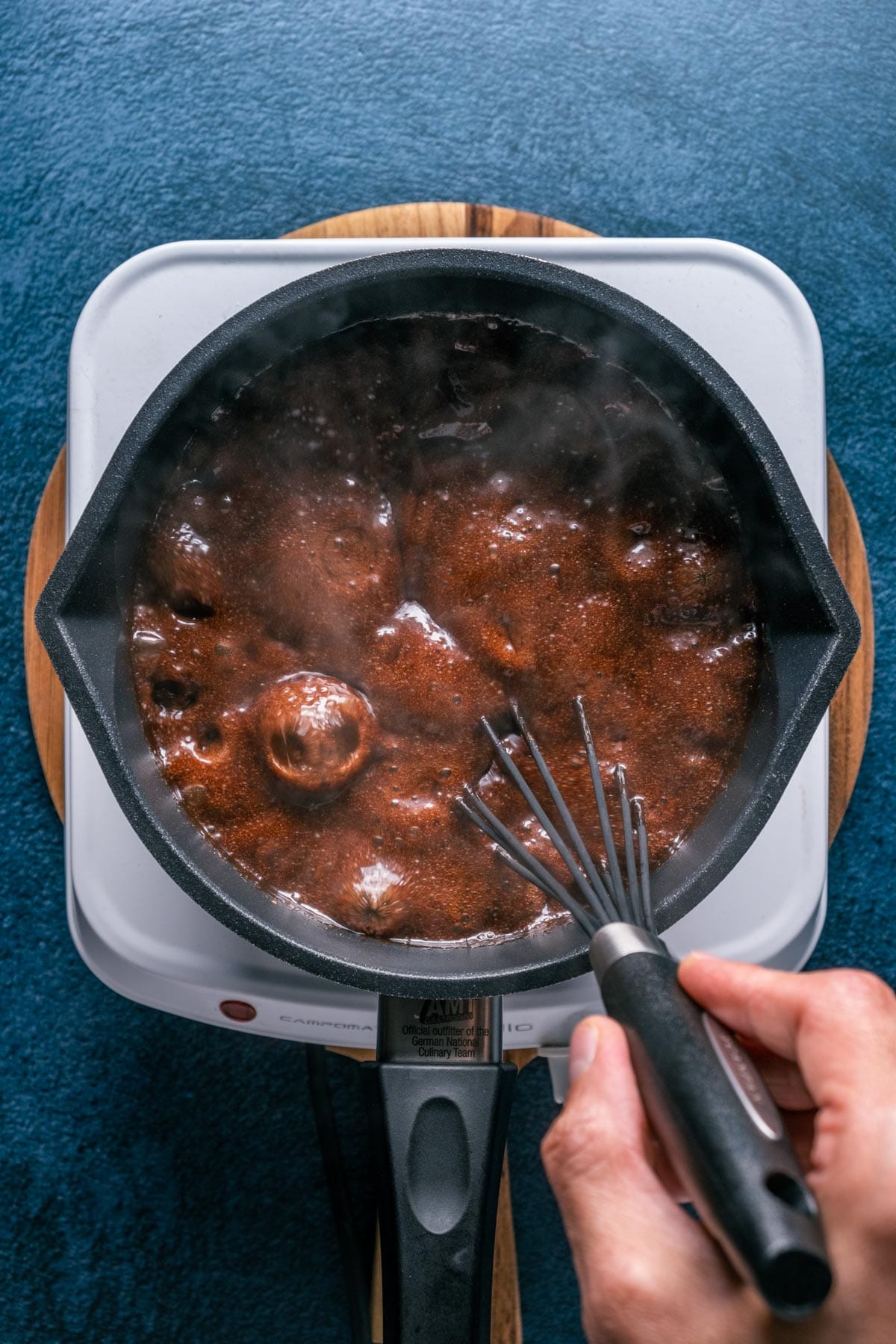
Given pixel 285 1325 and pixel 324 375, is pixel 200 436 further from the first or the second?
pixel 285 1325

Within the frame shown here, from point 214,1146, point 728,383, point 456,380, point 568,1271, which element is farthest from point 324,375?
point 568,1271

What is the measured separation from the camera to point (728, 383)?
61cm

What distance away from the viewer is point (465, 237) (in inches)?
33.1

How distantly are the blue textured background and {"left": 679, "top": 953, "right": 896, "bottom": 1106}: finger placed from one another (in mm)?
506

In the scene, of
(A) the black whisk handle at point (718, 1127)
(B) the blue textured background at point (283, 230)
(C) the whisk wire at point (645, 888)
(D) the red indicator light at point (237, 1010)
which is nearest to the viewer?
(A) the black whisk handle at point (718, 1127)

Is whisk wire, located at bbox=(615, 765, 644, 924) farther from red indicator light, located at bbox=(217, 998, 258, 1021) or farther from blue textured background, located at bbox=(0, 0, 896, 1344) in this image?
blue textured background, located at bbox=(0, 0, 896, 1344)

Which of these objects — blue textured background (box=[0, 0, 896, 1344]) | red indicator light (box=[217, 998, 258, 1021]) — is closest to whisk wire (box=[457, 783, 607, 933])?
red indicator light (box=[217, 998, 258, 1021])

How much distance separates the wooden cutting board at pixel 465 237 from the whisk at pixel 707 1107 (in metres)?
0.32

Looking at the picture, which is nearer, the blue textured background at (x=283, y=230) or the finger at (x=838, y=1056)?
the finger at (x=838, y=1056)

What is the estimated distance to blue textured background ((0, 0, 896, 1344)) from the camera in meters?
1.00

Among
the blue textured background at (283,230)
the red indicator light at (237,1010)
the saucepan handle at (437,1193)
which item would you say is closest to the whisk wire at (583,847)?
the saucepan handle at (437,1193)

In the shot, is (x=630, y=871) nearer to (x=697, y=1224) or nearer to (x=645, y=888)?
(x=645, y=888)

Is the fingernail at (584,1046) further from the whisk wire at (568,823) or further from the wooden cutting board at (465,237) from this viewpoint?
the wooden cutting board at (465,237)

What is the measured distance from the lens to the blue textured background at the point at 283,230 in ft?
3.28
